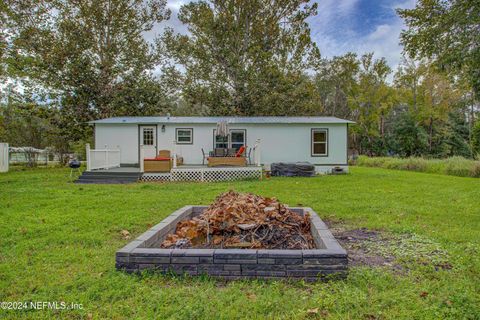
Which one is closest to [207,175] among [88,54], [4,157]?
[4,157]

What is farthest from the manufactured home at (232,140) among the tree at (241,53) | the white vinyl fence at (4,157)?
the tree at (241,53)

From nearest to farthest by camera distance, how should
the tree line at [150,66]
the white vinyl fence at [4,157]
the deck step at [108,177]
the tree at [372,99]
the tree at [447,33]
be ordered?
the tree at [447,33], the deck step at [108,177], the white vinyl fence at [4,157], the tree line at [150,66], the tree at [372,99]

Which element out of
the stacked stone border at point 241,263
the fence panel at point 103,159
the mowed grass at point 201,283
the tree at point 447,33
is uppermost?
the tree at point 447,33

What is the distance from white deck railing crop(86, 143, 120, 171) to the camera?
11621mm

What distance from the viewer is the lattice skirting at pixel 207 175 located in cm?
1185

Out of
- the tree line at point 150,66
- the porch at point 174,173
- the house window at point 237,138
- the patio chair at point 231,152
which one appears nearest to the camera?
the porch at point 174,173

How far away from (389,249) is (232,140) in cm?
1082

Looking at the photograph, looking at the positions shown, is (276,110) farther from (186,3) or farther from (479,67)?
(479,67)

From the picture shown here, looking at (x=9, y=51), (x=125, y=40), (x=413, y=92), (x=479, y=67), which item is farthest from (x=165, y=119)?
(x=413, y=92)

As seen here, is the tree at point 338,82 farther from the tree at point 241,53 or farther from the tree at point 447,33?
the tree at point 447,33

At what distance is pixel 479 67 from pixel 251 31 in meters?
14.2

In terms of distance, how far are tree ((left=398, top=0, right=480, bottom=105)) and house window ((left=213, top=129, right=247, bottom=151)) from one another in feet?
24.6

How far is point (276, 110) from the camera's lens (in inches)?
816

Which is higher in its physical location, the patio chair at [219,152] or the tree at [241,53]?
the tree at [241,53]
